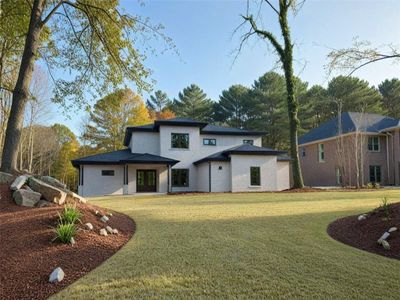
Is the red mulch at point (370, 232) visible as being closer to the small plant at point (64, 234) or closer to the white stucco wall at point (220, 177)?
the small plant at point (64, 234)

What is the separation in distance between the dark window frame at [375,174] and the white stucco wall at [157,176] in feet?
57.6

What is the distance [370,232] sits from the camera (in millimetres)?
5945

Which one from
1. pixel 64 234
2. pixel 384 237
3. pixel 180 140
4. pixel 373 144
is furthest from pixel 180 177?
pixel 384 237

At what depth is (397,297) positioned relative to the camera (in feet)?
11.0

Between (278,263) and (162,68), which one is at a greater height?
(162,68)

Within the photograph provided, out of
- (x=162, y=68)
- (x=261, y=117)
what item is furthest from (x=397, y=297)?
(x=261, y=117)

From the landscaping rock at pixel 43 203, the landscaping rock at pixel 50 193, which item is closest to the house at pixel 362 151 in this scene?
the landscaping rock at pixel 50 193

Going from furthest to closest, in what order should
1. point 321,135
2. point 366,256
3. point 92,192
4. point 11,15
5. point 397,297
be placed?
point 321,135 < point 92,192 < point 11,15 < point 366,256 < point 397,297

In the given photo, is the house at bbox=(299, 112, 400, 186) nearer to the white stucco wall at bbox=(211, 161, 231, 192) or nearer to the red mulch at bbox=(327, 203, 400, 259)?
the white stucco wall at bbox=(211, 161, 231, 192)

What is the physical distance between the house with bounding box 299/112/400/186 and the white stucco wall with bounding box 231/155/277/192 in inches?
268

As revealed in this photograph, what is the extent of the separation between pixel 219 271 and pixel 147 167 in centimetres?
1999

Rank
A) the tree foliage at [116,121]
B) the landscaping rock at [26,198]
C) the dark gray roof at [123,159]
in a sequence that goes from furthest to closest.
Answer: the tree foliage at [116,121] → the dark gray roof at [123,159] → the landscaping rock at [26,198]

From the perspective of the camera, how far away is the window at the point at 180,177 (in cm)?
2457

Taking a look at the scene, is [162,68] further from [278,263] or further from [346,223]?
[278,263]
